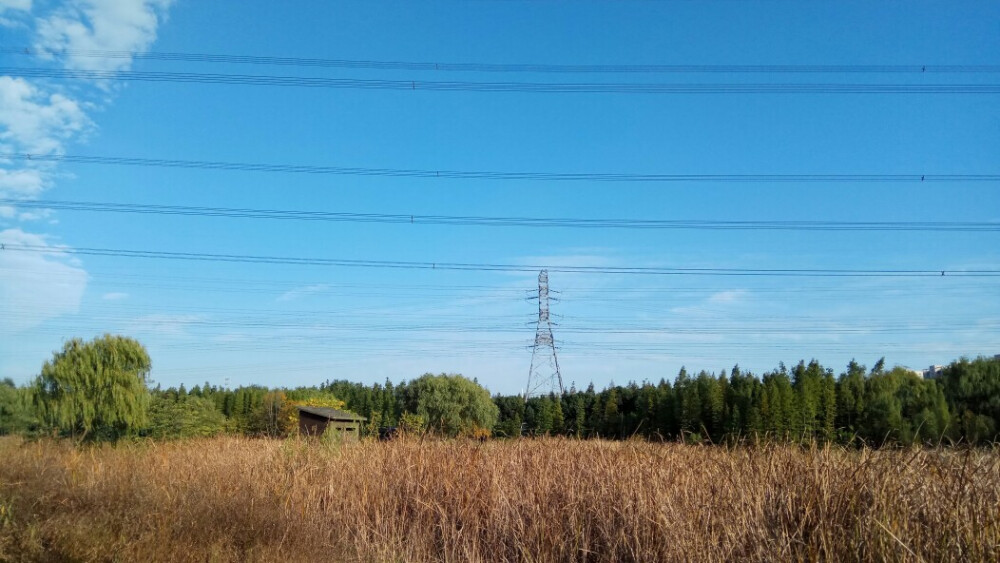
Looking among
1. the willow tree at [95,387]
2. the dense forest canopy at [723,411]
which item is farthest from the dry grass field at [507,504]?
the willow tree at [95,387]

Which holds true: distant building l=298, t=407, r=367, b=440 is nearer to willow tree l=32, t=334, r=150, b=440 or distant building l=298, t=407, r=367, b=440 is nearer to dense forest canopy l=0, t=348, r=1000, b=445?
dense forest canopy l=0, t=348, r=1000, b=445

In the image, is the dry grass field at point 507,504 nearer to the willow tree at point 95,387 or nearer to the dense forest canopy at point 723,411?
the dense forest canopy at point 723,411

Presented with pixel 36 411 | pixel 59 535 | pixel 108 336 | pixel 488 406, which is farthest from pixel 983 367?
pixel 488 406

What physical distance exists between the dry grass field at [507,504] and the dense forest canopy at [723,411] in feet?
3.44

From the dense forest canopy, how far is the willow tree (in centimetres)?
78

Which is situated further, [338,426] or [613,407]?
[613,407]

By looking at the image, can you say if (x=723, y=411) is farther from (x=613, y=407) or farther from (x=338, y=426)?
(x=338, y=426)

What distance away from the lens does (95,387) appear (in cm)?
3616

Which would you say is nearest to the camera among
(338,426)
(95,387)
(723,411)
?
(338,426)

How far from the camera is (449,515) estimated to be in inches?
434

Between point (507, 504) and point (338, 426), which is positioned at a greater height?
point (338, 426)

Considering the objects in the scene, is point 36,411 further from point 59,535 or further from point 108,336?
point 59,535

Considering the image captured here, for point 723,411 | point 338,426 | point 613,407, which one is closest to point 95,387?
point 338,426

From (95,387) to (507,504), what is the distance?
111 feet
